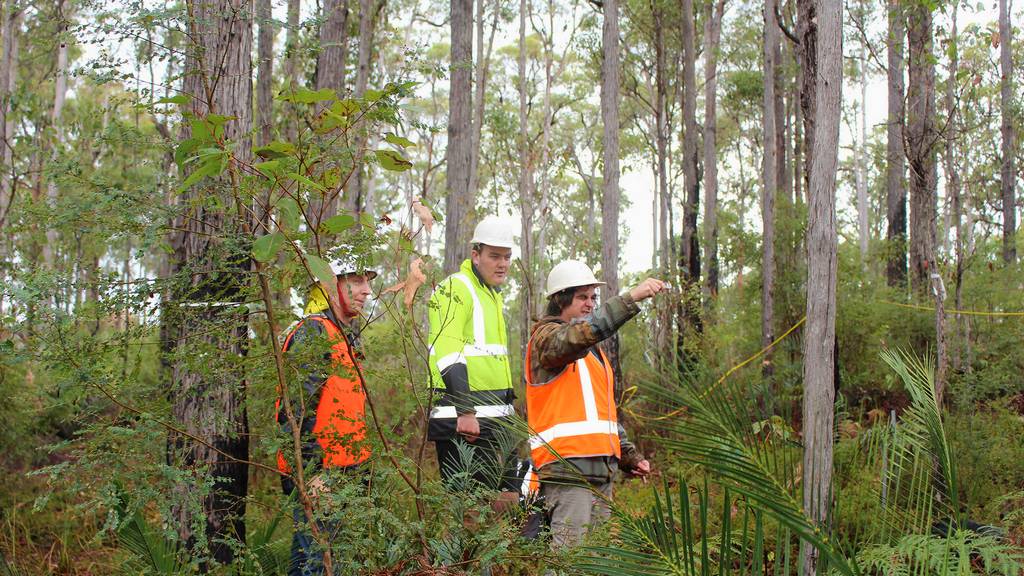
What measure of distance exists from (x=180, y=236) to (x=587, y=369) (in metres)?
1.99

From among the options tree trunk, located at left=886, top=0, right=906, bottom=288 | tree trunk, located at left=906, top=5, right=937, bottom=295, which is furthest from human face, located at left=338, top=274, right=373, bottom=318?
tree trunk, located at left=886, top=0, right=906, bottom=288

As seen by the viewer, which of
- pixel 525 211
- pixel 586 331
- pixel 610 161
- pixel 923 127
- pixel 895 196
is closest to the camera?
pixel 586 331

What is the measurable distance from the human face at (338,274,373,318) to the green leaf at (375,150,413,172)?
1.23 feet

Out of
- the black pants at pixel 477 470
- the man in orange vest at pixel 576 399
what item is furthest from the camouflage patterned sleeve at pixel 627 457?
the black pants at pixel 477 470

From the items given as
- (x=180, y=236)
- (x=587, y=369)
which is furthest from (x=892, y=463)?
(x=180, y=236)

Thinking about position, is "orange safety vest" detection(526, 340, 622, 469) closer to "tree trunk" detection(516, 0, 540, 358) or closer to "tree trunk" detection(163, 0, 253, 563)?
"tree trunk" detection(163, 0, 253, 563)

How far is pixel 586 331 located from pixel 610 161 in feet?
17.7

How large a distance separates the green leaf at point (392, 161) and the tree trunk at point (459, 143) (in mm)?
8382

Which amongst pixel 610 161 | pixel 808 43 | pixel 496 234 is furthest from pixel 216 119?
pixel 610 161

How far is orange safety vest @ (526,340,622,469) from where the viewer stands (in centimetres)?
376

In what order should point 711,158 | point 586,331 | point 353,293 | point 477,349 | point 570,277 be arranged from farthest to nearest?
point 711,158 → point 477,349 → point 570,277 → point 586,331 → point 353,293

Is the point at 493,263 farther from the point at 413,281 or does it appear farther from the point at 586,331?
the point at 413,281

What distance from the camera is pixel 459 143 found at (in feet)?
36.8

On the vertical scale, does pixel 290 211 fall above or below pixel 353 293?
above
